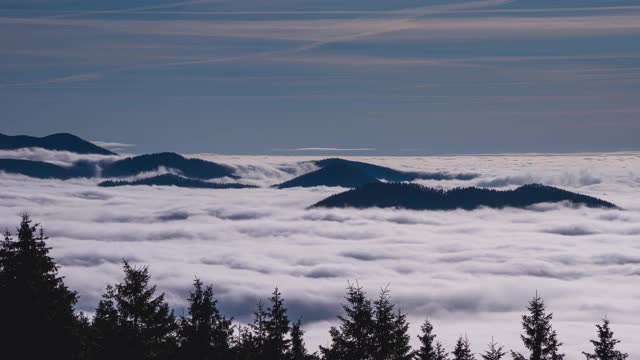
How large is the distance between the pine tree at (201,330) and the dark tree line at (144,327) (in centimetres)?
4

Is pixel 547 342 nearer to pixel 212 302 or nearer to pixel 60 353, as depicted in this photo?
pixel 212 302

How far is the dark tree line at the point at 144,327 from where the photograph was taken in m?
35.3

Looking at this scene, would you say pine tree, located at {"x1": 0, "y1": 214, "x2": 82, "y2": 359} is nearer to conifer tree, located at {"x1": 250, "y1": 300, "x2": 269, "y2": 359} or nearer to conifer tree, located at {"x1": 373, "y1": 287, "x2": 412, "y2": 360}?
conifer tree, located at {"x1": 373, "y1": 287, "x2": 412, "y2": 360}

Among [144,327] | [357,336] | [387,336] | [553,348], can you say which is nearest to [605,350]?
[553,348]

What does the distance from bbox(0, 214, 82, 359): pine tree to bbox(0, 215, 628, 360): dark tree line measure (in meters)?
0.03

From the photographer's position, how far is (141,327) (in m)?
40.2

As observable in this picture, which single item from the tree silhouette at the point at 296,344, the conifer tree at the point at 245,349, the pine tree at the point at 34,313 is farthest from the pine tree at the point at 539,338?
the pine tree at the point at 34,313

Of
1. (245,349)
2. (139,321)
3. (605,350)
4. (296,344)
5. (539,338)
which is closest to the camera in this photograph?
(139,321)

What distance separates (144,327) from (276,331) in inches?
488

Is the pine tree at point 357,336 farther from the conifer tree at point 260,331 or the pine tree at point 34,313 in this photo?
the conifer tree at point 260,331

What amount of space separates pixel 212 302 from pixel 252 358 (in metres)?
5.33

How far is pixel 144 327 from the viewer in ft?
133

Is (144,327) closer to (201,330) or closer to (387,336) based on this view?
(201,330)

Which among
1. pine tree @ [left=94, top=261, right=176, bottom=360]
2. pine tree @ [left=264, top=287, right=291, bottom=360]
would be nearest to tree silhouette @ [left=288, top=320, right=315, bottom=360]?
pine tree @ [left=264, top=287, right=291, bottom=360]
